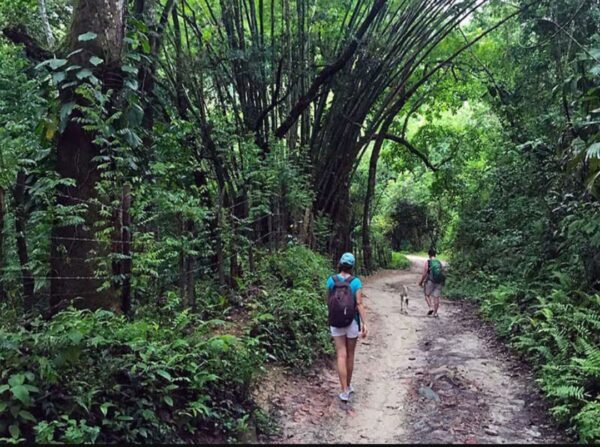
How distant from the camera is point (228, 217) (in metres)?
5.99

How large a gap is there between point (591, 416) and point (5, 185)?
16.0 ft

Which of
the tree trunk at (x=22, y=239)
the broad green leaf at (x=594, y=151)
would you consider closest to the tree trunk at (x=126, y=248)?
the tree trunk at (x=22, y=239)

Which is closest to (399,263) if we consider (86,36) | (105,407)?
(86,36)

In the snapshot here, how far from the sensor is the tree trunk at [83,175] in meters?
4.12

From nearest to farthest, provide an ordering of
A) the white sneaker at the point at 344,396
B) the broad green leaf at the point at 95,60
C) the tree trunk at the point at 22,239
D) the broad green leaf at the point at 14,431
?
1. the broad green leaf at the point at 14,431
2. the broad green leaf at the point at 95,60
3. the tree trunk at the point at 22,239
4. the white sneaker at the point at 344,396

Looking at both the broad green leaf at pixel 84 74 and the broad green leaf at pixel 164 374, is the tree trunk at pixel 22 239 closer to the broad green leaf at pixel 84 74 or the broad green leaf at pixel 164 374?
the broad green leaf at pixel 84 74

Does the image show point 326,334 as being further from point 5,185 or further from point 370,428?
point 5,185

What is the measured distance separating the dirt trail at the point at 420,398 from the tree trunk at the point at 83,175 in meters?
1.86

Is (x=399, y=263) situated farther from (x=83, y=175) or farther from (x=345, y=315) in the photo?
(x=83, y=175)

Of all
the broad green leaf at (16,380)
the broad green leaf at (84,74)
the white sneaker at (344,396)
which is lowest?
the white sneaker at (344,396)

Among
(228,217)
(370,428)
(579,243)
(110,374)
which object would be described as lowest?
(370,428)

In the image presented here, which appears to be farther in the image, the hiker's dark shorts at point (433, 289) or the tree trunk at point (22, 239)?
the hiker's dark shorts at point (433, 289)

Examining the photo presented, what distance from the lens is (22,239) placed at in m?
4.17

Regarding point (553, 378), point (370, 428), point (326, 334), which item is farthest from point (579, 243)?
point (370, 428)
